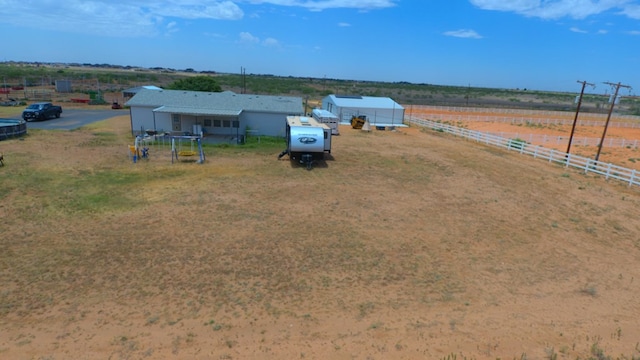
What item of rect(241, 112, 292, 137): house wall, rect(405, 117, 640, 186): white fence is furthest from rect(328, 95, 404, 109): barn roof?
rect(241, 112, 292, 137): house wall

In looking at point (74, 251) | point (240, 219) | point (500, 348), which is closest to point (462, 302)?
point (500, 348)

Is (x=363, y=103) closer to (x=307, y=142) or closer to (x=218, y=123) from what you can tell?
(x=218, y=123)

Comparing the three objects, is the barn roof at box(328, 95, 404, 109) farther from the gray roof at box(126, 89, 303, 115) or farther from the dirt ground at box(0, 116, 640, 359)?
the dirt ground at box(0, 116, 640, 359)

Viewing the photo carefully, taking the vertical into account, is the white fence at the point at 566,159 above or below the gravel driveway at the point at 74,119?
above

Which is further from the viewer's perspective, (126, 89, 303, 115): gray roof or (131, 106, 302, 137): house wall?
(131, 106, 302, 137): house wall

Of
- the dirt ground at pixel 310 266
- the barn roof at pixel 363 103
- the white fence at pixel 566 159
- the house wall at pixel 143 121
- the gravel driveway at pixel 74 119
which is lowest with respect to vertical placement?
the dirt ground at pixel 310 266

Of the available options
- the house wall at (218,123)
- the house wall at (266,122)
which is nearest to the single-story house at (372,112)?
the house wall at (266,122)

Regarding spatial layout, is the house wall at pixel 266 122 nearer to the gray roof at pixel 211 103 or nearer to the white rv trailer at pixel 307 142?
the gray roof at pixel 211 103

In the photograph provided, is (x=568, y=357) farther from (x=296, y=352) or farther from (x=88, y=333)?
(x=88, y=333)
